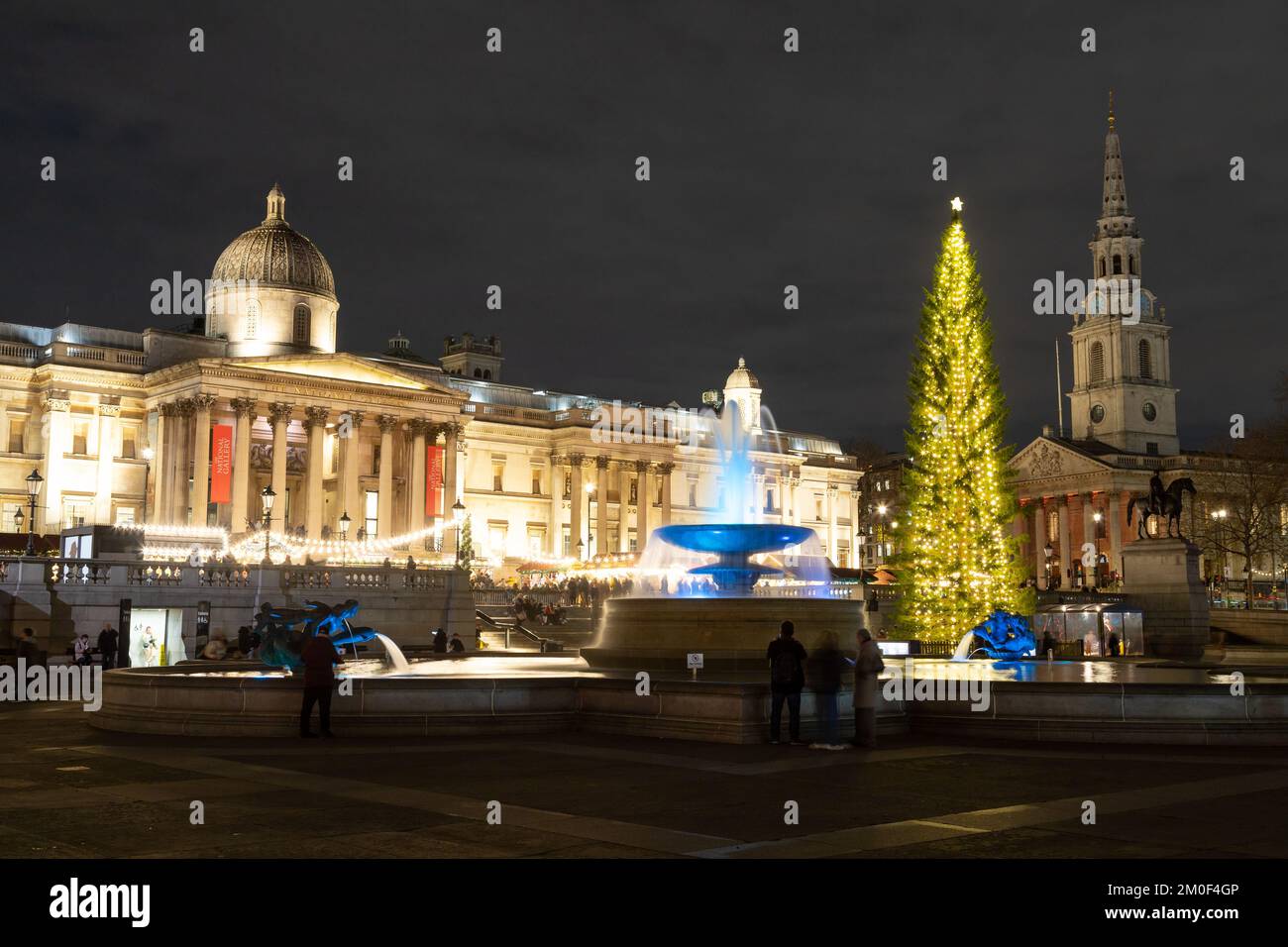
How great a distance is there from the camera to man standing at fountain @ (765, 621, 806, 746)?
50.2ft

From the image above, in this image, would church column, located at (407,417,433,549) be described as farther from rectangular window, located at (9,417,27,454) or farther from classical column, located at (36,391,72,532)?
rectangular window, located at (9,417,27,454)

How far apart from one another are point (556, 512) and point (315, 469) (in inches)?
870

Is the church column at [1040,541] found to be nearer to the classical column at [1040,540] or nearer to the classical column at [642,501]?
the classical column at [1040,540]

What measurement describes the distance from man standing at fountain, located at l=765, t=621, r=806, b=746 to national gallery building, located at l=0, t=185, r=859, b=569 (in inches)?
1749

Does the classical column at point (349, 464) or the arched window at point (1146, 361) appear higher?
the arched window at point (1146, 361)

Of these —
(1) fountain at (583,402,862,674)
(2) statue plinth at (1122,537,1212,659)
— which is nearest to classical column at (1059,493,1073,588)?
(2) statue plinth at (1122,537,1212,659)

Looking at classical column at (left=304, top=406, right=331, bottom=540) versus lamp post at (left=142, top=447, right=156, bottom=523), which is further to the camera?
lamp post at (left=142, top=447, right=156, bottom=523)

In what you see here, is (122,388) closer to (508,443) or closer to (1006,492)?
(508,443)

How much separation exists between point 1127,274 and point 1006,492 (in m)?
84.9

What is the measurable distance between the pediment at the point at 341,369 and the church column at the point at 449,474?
2160 mm

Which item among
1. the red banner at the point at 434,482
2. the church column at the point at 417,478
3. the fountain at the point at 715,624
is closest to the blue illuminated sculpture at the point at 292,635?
the fountain at the point at 715,624

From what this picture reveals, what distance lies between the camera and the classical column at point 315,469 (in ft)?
229

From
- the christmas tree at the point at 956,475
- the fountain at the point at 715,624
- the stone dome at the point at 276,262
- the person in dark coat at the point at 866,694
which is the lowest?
the person in dark coat at the point at 866,694

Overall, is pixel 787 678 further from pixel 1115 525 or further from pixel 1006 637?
pixel 1115 525
